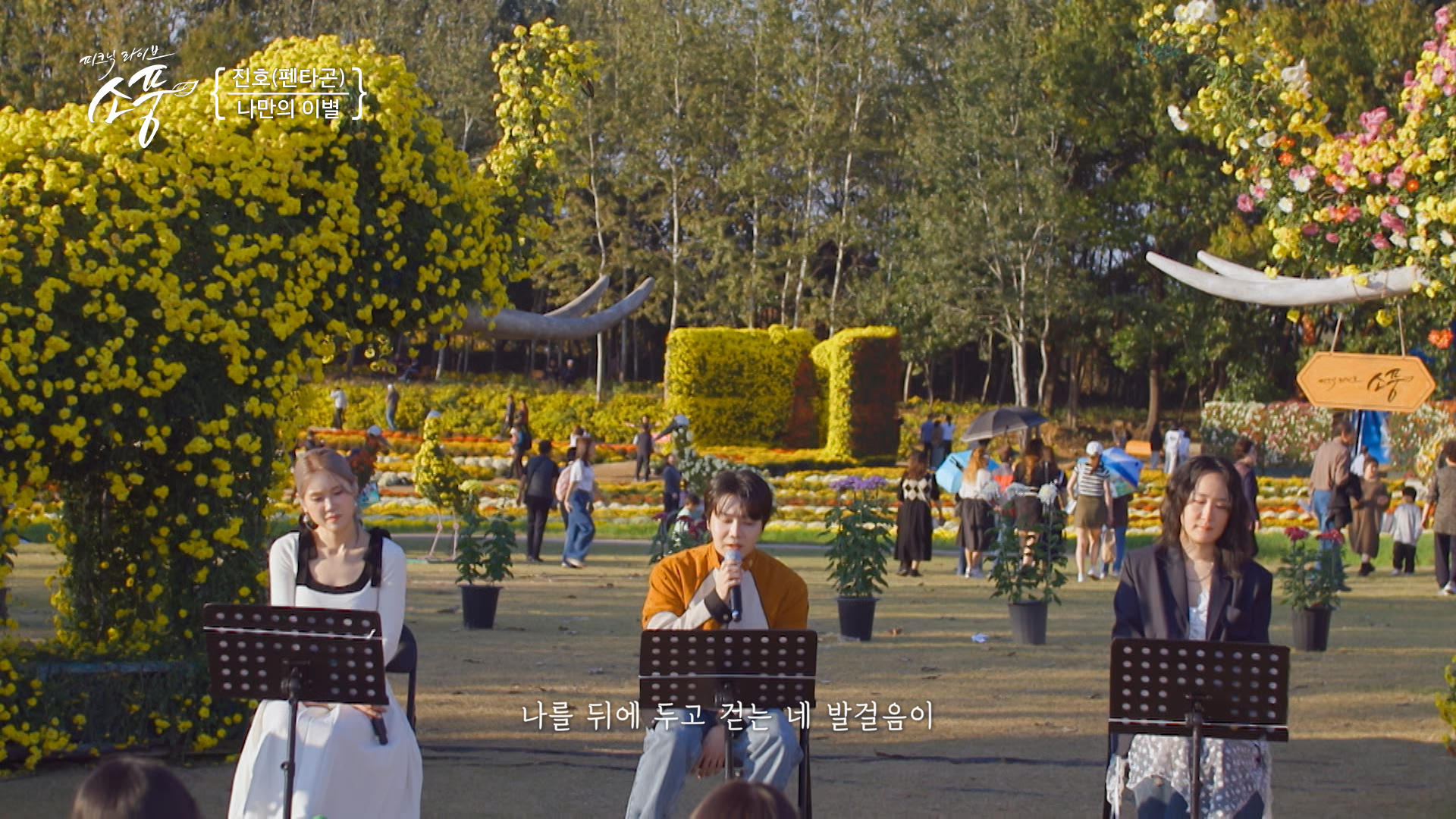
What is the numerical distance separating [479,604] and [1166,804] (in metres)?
8.85

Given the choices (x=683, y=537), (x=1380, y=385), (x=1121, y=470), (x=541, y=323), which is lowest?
(x=683, y=537)

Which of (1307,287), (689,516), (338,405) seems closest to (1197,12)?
(1307,287)

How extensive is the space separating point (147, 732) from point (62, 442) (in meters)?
1.57

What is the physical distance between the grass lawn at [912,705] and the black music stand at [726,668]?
7.73 feet

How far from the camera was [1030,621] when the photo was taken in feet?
42.5

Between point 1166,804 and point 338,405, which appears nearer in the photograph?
point 1166,804

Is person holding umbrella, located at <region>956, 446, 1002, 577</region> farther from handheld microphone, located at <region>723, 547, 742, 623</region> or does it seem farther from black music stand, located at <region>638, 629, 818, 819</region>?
black music stand, located at <region>638, 629, 818, 819</region>

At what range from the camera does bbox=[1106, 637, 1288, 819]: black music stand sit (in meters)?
4.71

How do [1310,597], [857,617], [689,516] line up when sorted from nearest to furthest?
1. [1310,597]
2. [857,617]
3. [689,516]

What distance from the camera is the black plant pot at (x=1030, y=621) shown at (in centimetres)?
1292

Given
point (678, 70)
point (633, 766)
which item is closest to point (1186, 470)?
point (633, 766)

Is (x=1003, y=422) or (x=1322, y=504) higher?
(x=1003, y=422)

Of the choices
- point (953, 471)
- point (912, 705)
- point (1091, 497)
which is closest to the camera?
point (912, 705)

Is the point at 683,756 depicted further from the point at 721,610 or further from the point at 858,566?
the point at 858,566
